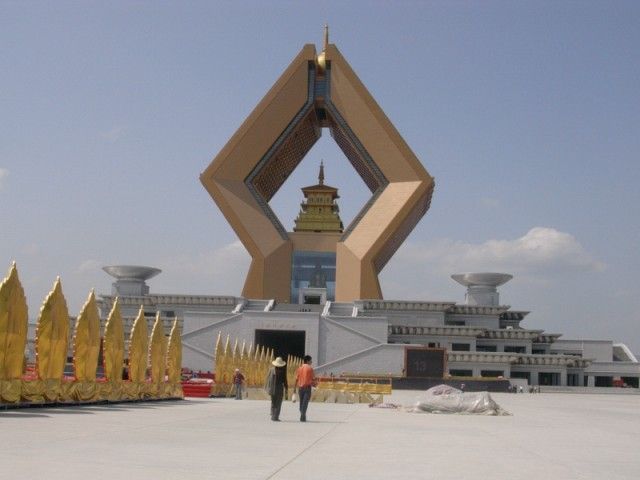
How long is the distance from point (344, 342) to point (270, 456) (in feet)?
131

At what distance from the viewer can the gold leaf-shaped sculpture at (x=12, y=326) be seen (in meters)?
12.2

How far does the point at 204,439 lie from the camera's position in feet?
28.4

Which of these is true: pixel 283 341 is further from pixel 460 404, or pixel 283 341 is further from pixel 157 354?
pixel 460 404

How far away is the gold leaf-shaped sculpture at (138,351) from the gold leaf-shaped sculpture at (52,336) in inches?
146

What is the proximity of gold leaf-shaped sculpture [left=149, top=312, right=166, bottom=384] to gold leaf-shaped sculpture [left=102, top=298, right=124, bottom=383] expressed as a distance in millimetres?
2376

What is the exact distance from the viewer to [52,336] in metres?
13.6

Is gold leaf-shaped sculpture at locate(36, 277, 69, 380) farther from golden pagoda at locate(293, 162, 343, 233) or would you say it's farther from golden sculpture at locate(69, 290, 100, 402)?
golden pagoda at locate(293, 162, 343, 233)

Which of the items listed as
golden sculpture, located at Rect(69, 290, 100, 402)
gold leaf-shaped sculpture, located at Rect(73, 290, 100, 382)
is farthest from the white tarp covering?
gold leaf-shaped sculpture, located at Rect(73, 290, 100, 382)

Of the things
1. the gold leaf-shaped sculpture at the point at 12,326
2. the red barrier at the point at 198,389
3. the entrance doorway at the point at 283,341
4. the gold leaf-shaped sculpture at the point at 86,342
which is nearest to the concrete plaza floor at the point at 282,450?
the gold leaf-shaped sculpture at the point at 12,326

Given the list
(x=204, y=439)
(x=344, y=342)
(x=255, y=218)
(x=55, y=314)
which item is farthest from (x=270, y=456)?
(x=255, y=218)

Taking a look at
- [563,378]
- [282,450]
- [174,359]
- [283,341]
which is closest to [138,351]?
[174,359]

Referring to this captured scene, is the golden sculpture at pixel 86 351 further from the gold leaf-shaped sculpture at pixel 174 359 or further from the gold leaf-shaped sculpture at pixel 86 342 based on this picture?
the gold leaf-shaped sculpture at pixel 174 359

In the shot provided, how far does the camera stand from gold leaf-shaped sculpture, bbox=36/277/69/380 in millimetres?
13359

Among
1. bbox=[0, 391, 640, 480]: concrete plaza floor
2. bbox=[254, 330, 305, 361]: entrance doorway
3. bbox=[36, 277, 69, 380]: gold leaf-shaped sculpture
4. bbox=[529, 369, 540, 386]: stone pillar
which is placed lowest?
bbox=[0, 391, 640, 480]: concrete plaza floor
